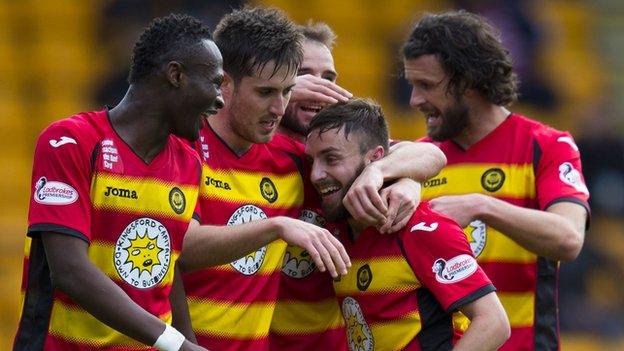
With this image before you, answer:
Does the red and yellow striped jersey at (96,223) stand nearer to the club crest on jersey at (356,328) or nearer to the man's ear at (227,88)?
the man's ear at (227,88)

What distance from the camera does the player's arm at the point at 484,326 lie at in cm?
502

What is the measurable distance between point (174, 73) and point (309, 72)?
1239 mm

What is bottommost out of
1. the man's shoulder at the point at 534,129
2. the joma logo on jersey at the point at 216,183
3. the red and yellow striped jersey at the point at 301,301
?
the red and yellow striped jersey at the point at 301,301

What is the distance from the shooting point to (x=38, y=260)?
4887 mm

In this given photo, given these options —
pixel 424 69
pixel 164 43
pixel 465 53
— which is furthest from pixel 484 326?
pixel 465 53

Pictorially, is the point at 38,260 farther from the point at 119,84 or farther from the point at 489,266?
the point at 119,84

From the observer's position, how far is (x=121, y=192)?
4.91m

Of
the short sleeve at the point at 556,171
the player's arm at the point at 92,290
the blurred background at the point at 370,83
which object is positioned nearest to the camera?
the player's arm at the point at 92,290

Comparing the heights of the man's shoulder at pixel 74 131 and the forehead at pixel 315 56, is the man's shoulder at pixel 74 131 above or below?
below

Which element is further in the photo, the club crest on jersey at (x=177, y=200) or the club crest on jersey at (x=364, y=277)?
the club crest on jersey at (x=364, y=277)

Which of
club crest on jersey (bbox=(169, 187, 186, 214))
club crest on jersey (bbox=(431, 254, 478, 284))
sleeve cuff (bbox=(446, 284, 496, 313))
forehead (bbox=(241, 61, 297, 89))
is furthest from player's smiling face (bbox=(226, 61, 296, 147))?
sleeve cuff (bbox=(446, 284, 496, 313))

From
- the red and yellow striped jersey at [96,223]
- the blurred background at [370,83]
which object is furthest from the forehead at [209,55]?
the blurred background at [370,83]

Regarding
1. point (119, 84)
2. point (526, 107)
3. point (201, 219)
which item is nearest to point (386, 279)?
point (201, 219)

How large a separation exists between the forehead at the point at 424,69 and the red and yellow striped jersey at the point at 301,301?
3.54 feet
